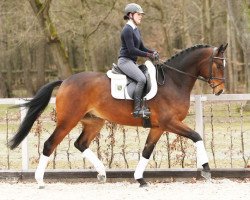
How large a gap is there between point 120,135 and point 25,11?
56.1 ft

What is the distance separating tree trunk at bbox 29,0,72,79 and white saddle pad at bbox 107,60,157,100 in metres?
14.4

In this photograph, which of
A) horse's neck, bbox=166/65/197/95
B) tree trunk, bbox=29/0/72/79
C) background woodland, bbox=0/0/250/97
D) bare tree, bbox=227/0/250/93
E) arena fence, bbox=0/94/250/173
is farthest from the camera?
background woodland, bbox=0/0/250/97

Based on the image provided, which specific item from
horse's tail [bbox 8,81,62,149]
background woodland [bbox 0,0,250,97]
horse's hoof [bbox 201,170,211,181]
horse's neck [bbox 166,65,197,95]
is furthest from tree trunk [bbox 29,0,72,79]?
horse's hoof [bbox 201,170,211,181]

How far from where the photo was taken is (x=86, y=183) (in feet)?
32.8

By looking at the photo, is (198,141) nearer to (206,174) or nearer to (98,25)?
(206,174)

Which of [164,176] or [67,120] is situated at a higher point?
[67,120]

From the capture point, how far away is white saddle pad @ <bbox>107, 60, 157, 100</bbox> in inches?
364

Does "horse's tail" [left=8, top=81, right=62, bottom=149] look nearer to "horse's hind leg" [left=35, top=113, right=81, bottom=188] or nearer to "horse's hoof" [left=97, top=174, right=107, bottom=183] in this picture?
"horse's hind leg" [left=35, top=113, right=81, bottom=188]

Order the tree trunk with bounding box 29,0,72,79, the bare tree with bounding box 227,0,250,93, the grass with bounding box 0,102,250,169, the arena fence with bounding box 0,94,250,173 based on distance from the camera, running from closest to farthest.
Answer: the arena fence with bounding box 0,94,250,173
the grass with bounding box 0,102,250,169
the bare tree with bounding box 227,0,250,93
the tree trunk with bounding box 29,0,72,79

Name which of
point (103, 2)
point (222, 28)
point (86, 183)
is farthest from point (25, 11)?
point (86, 183)

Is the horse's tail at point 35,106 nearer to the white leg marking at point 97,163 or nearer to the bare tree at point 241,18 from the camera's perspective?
the white leg marking at point 97,163

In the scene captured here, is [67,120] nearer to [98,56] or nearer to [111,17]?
[111,17]

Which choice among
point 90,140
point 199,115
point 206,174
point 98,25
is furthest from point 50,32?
point 206,174

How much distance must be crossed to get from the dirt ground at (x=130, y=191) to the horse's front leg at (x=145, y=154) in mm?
143
